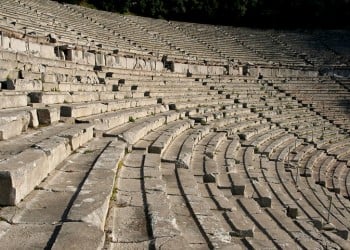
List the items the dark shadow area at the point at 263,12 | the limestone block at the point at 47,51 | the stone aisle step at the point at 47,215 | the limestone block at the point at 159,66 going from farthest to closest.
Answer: the dark shadow area at the point at 263,12, the limestone block at the point at 159,66, the limestone block at the point at 47,51, the stone aisle step at the point at 47,215

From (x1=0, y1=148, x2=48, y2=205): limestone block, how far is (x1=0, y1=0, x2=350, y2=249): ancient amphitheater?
0.01m

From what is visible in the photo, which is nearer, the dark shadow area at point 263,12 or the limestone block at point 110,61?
the limestone block at point 110,61

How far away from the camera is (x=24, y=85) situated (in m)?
6.43

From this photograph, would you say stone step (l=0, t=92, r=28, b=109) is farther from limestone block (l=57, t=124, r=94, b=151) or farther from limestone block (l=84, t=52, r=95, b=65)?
limestone block (l=84, t=52, r=95, b=65)

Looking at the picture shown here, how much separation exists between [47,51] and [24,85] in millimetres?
4906

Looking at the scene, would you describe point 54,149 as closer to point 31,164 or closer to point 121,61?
point 31,164

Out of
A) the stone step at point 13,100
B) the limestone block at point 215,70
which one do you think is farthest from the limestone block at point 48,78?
the limestone block at point 215,70

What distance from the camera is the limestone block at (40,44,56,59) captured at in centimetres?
Answer: 1078

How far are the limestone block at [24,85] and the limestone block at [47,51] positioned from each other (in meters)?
4.10

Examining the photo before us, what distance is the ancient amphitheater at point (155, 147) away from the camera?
328cm

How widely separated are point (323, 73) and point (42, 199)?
23.7m

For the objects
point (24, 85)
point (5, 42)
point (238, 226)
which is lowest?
point (238, 226)

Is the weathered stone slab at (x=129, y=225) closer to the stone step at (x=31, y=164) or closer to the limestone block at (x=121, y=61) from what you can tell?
the stone step at (x=31, y=164)

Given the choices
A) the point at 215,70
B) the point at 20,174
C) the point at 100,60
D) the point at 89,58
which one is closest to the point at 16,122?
the point at 20,174
